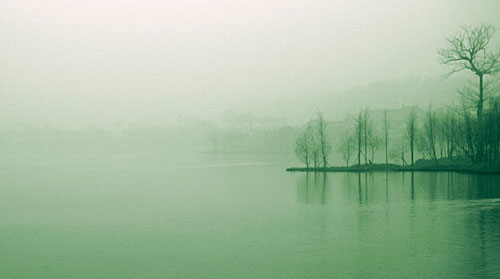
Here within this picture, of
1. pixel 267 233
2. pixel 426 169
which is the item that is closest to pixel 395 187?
pixel 426 169

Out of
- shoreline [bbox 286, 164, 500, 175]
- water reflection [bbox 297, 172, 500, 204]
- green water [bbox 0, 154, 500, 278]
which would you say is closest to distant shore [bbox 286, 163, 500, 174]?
shoreline [bbox 286, 164, 500, 175]

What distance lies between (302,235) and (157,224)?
4638 millimetres

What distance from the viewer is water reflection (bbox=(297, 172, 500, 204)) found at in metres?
17.3

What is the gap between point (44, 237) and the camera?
42.1 ft

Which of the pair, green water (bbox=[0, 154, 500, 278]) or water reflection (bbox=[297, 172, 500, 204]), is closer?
green water (bbox=[0, 154, 500, 278])

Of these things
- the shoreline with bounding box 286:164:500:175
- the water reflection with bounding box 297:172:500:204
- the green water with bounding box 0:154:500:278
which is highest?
the shoreline with bounding box 286:164:500:175

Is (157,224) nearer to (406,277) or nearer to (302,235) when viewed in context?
(302,235)

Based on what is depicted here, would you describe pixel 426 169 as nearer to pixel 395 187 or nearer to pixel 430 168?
pixel 430 168

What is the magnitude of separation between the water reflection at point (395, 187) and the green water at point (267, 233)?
63 mm

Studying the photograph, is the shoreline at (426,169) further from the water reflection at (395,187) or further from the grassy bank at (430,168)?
the water reflection at (395,187)

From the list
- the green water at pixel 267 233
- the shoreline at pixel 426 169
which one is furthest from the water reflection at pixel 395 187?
the shoreline at pixel 426 169

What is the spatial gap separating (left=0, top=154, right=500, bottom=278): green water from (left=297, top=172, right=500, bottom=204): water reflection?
0.21 ft

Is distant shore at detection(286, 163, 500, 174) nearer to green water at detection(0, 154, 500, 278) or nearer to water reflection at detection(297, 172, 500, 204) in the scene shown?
water reflection at detection(297, 172, 500, 204)

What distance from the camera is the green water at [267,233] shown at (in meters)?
8.98
